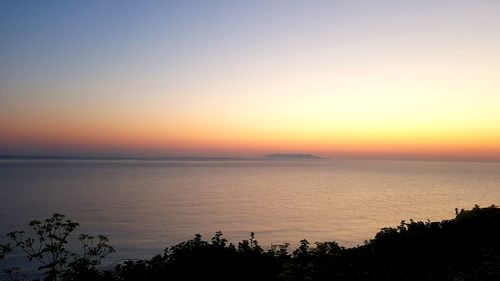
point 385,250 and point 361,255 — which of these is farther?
point 385,250

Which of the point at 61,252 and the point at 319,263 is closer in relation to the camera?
the point at 319,263

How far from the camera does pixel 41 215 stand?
58.9 meters

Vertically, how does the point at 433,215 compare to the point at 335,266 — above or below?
below

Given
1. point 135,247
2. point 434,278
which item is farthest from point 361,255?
point 135,247

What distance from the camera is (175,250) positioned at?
43.2 feet

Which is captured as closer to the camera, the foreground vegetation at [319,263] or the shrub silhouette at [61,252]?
the foreground vegetation at [319,263]

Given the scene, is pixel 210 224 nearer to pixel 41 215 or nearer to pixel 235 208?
pixel 235 208

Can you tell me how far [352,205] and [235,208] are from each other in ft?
66.3

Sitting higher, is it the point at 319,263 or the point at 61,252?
the point at 319,263

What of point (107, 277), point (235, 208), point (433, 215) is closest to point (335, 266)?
point (107, 277)

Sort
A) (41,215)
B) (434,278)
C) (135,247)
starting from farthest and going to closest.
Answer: (41,215) → (135,247) → (434,278)

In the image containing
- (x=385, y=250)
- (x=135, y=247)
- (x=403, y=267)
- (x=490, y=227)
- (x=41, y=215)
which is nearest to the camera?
(x=403, y=267)

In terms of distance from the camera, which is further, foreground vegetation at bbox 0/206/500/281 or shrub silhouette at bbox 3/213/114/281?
shrub silhouette at bbox 3/213/114/281

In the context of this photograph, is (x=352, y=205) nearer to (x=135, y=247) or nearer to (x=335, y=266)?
(x=135, y=247)
